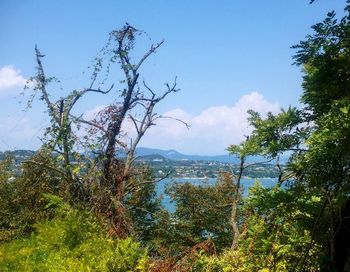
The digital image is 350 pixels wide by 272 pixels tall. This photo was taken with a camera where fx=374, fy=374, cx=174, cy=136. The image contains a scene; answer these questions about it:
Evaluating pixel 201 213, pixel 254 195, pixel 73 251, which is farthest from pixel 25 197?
pixel 254 195

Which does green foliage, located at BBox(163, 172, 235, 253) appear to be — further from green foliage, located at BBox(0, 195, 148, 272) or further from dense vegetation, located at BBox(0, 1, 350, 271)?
green foliage, located at BBox(0, 195, 148, 272)

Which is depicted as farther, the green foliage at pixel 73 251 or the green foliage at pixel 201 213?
the green foliage at pixel 201 213

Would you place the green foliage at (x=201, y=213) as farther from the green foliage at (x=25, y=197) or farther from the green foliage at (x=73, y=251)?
the green foliage at (x=73, y=251)

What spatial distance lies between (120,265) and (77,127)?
8649 mm

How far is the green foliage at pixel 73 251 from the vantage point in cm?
666

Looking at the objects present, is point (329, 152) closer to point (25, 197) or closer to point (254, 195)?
point (254, 195)

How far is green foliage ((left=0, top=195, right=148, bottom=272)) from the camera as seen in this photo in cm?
666

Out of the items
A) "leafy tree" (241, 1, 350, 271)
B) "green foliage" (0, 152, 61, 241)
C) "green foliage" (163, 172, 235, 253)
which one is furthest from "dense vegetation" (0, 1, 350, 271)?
"green foliage" (163, 172, 235, 253)

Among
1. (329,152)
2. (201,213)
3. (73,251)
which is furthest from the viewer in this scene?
(201,213)

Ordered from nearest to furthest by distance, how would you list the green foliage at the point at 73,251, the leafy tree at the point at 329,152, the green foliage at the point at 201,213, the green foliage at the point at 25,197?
1. the leafy tree at the point at 329,152
2. the green foliage at the point at 73,251
3. the green foliage at the point at 25,197
4. the green foliage at the point at 201,213

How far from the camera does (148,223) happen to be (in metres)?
33.2

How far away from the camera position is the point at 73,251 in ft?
25.0

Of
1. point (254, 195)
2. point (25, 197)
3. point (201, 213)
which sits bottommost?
point (201, 213)

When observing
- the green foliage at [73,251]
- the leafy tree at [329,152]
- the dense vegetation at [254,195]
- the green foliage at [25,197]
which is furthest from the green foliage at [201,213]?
the leafy tree at [329,152]
